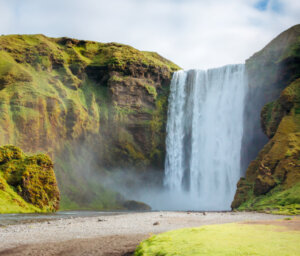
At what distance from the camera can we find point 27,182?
169ft

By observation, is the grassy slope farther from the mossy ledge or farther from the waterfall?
the waterfall

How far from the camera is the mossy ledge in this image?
158ft

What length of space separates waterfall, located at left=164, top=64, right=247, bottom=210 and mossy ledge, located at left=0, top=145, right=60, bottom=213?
30265 millimetres

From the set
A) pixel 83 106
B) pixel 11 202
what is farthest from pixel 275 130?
pixel 83 106

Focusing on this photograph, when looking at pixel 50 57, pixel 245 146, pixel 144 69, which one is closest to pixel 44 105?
pixel 50 57

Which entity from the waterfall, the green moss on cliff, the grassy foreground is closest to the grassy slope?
the green moss on cliff

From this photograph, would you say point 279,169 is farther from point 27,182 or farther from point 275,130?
point 27,182

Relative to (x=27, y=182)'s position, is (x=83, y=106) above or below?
above

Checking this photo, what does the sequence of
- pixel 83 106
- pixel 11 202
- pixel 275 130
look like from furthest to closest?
1. pixel 83 106
2. pixel 275 130
3. pixel 11 202

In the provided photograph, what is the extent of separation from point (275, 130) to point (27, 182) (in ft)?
130

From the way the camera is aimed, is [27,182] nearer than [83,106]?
Yes

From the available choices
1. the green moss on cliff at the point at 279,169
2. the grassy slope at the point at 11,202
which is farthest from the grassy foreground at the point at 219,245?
the grassy slope at the point at 11,202

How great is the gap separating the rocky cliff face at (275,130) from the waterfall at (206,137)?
438cm

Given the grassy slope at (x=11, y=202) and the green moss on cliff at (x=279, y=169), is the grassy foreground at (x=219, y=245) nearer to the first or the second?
the green moss on cliff at (x=279, y=169)
